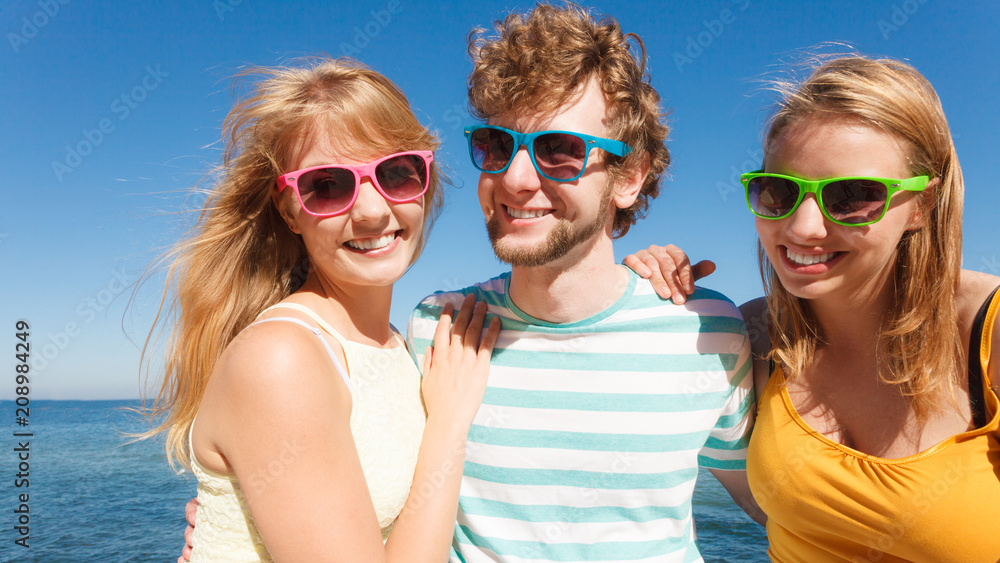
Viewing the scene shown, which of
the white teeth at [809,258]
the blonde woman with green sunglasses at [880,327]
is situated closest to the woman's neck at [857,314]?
the blonde woman with green sunglasses at [880,327]

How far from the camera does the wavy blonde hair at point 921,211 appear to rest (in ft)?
8.11

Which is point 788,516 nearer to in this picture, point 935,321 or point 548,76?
point 935,321

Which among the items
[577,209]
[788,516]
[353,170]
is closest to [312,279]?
[353,170]

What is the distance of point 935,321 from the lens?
2559mm

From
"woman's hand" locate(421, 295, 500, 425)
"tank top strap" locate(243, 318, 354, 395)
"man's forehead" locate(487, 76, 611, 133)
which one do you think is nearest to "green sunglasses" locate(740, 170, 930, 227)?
"man's forehead" locate(487, 76, 611, 133)

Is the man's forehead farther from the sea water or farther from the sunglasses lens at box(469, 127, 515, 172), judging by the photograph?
the sea water

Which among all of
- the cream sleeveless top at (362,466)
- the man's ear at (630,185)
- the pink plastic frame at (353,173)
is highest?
the man's ear at (630,185)


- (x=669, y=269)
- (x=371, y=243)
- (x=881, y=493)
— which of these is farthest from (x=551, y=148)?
(x=881, y=493)

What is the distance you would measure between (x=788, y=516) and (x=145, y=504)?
2165cm

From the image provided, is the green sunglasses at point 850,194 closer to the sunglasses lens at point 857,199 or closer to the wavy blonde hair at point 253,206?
the sunglasses lens at point 857,199

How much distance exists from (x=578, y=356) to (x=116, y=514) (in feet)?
66.7

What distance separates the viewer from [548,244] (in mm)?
3148

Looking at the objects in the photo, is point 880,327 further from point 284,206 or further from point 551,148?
point 284,206

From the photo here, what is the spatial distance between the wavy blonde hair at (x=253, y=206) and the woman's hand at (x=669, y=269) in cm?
146
